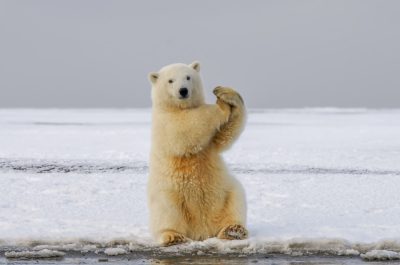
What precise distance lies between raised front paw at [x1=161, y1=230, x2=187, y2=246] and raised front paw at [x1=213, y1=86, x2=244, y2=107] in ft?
3.33

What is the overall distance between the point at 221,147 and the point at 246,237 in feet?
2.28

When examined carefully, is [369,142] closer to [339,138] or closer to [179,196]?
[339,138]

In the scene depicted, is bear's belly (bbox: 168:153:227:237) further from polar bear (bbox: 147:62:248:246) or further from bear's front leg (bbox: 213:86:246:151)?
bear's front leg (bbox: 213:86:246:151)

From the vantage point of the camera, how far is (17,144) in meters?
16.1

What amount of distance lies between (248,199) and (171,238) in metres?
2.57

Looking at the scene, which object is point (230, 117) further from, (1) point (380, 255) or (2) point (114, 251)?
(1) point (380, 255)

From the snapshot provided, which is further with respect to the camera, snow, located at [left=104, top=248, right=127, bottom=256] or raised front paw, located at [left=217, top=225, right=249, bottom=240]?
raised front paw, located at [left=217, top=225, right=249, bottom=240]

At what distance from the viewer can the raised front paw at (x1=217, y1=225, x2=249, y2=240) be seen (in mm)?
5031

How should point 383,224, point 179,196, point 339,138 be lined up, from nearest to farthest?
point 179,196
point 383,224
point 339,138

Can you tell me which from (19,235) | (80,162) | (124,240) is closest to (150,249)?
(124,240)

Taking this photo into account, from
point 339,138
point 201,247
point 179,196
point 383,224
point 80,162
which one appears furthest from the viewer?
point 339,138

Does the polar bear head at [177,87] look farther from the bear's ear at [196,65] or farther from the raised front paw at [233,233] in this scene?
the raised front paw at [233,233]

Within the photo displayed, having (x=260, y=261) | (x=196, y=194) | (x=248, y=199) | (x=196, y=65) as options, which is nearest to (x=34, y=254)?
(x=196, y=194)

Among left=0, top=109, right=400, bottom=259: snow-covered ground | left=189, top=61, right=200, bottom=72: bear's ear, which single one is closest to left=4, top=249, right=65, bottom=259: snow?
left=0, top=109, right=400, bottom=259: snow-covered ground
